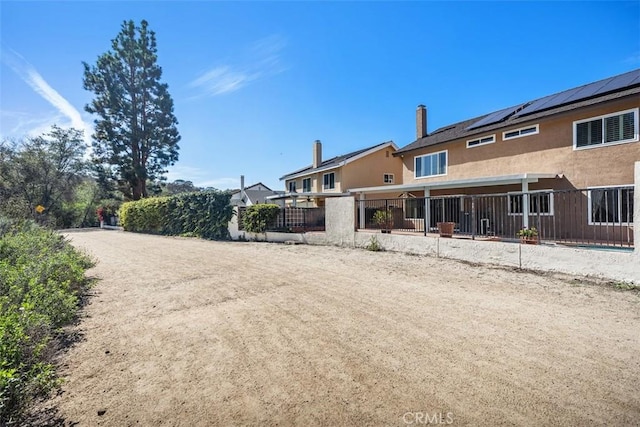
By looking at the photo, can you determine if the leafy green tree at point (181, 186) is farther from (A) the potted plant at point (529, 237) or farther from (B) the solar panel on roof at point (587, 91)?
(A) the potted plant at point (529, 237)

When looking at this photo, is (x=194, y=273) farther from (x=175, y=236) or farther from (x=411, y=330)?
(x=175, y=236)

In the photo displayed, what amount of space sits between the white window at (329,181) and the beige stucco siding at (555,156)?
1010 cm

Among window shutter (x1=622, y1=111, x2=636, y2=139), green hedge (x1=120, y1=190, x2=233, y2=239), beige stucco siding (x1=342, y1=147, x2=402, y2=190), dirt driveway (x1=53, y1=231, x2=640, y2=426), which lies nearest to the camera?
dirt driveway (x1=53, y1=231, x2=640, y2=426)

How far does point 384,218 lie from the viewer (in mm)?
14523

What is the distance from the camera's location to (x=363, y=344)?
12.8 ft

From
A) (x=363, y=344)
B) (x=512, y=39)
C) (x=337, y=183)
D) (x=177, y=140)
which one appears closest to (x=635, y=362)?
(x=363, y=344)

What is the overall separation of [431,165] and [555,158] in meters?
6.85

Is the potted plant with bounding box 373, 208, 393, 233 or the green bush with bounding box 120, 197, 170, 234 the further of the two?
the green bush with bounding box 120, 197, 170, 234

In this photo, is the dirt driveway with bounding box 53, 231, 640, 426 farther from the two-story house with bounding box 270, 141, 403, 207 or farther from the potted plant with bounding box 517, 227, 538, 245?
the two-story house with bounding box 270, 141, 403, 207

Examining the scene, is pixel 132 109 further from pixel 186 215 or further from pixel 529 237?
pixel 529 237

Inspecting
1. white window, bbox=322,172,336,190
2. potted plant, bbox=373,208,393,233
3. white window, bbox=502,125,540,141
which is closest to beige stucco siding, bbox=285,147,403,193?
white window, bbox=322,172,336,190

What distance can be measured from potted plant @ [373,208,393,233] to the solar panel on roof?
8.07 metres

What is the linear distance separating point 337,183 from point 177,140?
23.0 m

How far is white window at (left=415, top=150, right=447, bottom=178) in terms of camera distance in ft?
60.0
